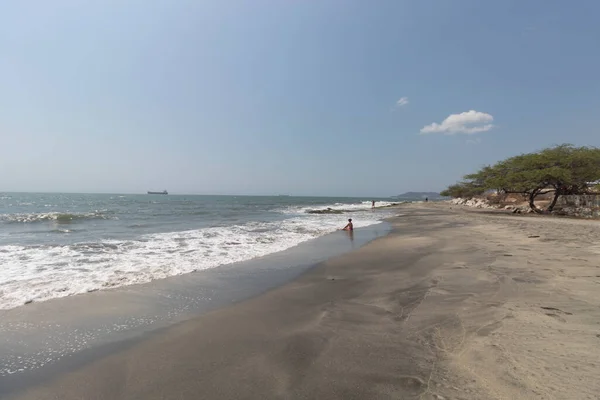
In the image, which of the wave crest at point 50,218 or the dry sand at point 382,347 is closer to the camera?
the dry sand at point 382,347

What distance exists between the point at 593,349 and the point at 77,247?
15.5 m

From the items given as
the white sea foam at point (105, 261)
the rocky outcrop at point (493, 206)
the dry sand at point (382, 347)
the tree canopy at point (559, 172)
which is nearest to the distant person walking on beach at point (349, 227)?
the white sea foam at point (105, 261)

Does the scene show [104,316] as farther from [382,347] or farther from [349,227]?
[349,227]

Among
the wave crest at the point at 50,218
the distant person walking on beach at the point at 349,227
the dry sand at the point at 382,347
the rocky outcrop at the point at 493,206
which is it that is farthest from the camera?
the rocky outcrop at the point at 493,206

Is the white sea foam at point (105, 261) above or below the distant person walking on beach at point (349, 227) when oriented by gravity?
below

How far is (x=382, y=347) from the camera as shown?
3.76m

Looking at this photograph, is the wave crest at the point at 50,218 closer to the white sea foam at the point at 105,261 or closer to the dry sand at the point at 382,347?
the white sea foam at the point at 105,261

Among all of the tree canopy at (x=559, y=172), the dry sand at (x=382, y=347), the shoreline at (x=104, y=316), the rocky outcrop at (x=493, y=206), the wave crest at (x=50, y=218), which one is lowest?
the wave crest at (x=50, y=218)

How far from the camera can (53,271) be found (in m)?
8.02

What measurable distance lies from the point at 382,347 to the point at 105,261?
9.39 metres

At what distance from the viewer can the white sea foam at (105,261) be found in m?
6.60

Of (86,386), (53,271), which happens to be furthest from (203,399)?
(53,271)

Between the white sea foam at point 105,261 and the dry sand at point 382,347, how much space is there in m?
3.73

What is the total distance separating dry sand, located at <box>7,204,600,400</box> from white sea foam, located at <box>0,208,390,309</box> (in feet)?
12.2
